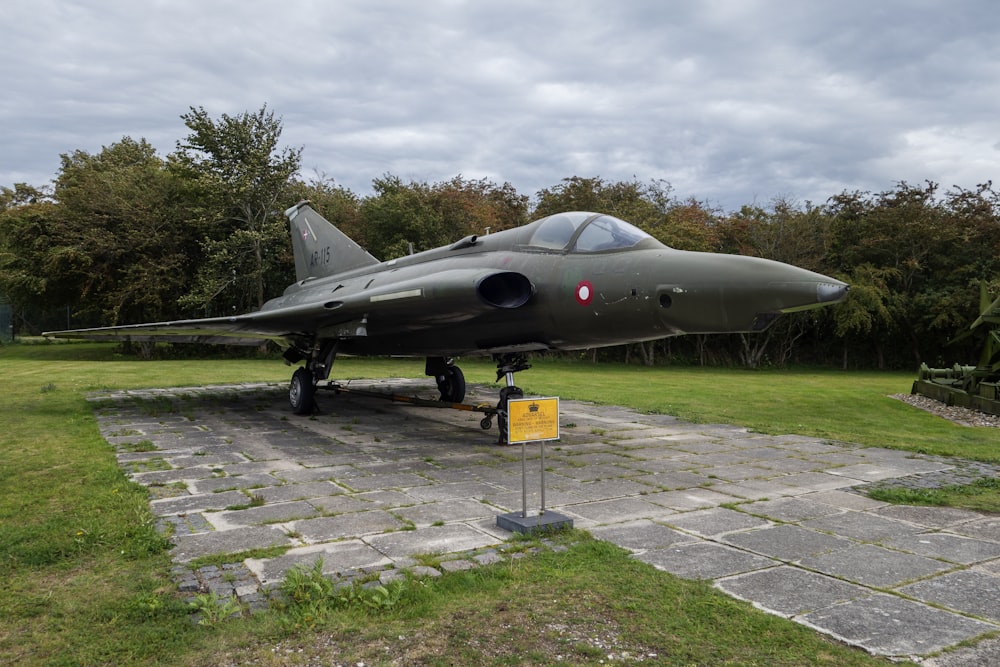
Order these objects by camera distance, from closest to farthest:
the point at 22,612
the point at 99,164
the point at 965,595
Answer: the point at 22,612
the point at 965,595
the point at 99,164

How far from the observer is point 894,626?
3061 mm

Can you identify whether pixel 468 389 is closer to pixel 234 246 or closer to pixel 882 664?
pixel 882 664

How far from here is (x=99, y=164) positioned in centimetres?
3431

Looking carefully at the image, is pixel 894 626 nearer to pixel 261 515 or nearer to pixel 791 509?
pixel 791 509

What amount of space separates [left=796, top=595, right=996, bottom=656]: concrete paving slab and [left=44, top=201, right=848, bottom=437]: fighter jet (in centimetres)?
265

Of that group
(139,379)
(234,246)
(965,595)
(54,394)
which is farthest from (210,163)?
(965,595)

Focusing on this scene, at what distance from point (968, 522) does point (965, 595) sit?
1.76 meters

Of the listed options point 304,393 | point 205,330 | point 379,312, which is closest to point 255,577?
point 379,312

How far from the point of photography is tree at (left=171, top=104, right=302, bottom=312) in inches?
1006

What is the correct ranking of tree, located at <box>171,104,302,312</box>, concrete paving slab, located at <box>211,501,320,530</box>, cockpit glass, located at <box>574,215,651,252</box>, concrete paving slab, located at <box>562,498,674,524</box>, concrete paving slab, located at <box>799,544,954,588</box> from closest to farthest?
concrete paving slab, located at <box>799,544,954,588</box> → concrete paving slab, located at <box>211,501,320,530</box> → concrete paving slab, located at <box>562,498,674,524</box> → cockpit glass, located at <box>574,215,651,252</box> → tree, located at <box>171,104,302,312</box>

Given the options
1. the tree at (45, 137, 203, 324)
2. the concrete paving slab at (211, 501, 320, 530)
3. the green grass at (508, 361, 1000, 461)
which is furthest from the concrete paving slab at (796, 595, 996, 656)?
the tree at (45, 137, 203, 324)

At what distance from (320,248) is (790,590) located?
1180 cm

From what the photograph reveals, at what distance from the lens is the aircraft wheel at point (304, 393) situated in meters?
10.5

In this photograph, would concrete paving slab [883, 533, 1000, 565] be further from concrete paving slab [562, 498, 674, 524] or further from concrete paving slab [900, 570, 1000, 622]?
concrete paving slab [562, 498, 674, 524]
